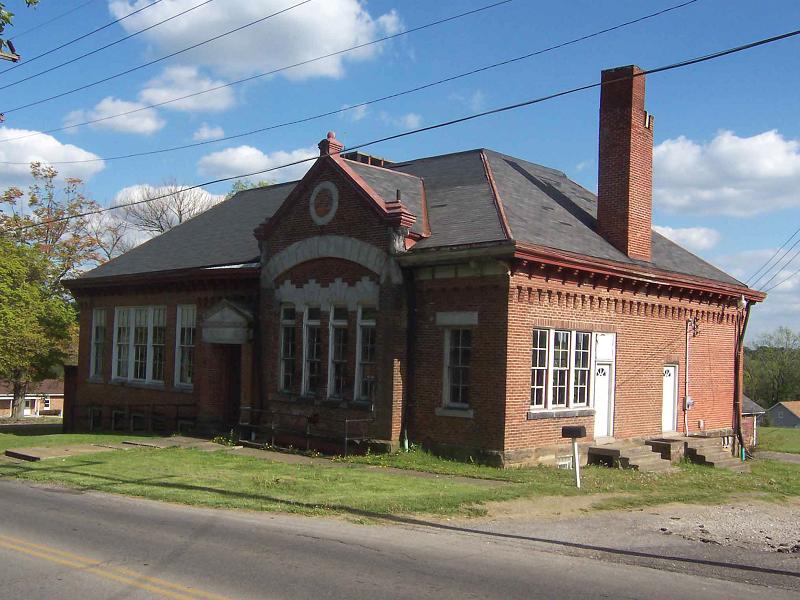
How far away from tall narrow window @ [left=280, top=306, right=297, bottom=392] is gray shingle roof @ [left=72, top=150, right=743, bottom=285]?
121 inches

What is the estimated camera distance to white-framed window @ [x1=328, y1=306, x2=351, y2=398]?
20.2 metres

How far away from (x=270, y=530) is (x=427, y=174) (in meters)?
14.2

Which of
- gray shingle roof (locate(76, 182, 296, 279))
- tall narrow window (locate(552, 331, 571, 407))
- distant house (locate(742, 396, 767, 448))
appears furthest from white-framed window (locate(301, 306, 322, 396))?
distant house (locate(742, 396, 767, 448))

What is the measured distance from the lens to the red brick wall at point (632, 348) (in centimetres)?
1742

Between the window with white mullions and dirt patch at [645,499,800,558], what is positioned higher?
the window with white mullions

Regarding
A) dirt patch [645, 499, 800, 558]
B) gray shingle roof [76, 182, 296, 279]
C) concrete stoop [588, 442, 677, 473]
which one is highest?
gray shingle roof [76, 182, 296, 279]

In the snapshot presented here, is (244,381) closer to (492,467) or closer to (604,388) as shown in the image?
(492,467)

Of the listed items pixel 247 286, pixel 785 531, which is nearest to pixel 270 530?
pixel 785 531

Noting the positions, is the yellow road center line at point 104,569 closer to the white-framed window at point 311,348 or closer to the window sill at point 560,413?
the window sill at point 560,413

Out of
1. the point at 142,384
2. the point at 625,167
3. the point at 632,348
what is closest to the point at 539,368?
the point at 632,348

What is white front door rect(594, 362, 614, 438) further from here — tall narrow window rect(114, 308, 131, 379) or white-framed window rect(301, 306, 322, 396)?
tall narrow window rect(114, 308, 131, 379)

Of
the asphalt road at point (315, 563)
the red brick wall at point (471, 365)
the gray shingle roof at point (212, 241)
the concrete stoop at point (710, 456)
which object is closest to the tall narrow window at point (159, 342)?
the gray shingle roof at point (212, 241)

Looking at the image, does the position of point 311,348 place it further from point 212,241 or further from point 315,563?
point 315,563

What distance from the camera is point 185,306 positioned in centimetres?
2539
